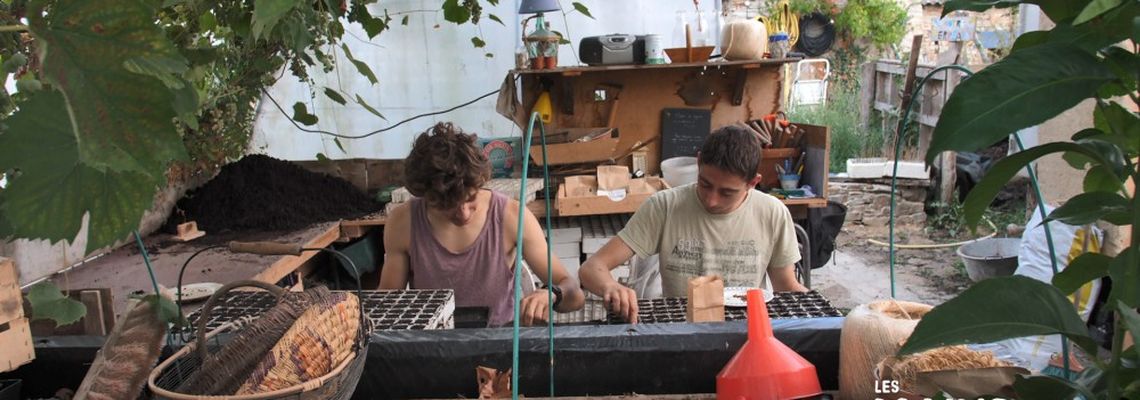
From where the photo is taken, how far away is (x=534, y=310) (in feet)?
8.08

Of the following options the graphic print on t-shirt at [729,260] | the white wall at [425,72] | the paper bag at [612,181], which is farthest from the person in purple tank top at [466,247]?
the white wall at [425,72]

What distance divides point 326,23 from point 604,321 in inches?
48.0

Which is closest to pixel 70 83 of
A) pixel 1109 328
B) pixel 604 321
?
pixel 604 321

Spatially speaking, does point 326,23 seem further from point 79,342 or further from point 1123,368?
point 1123,368

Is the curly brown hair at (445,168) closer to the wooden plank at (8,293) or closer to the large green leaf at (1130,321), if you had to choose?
the wooden plank at (8,293)

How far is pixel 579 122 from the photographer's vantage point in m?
5.81

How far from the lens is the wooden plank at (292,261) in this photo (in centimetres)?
380

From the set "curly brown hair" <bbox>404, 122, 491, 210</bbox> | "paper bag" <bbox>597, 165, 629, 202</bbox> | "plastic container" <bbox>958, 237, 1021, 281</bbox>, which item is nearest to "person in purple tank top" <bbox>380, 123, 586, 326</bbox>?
"curly brown hair" <bbox>404, 122, 491, 210</bbox>

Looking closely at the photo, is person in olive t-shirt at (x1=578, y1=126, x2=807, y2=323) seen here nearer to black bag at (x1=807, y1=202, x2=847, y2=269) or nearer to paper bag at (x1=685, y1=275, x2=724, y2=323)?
paper bag at (x1=685, y1=275, x2=724, y2=323)

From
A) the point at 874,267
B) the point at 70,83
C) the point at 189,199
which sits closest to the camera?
the point at 70,83

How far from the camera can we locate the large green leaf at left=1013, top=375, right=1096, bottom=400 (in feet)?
2.62

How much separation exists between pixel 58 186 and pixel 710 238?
2652 mm

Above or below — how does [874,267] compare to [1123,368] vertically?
below

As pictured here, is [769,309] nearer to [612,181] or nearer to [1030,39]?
[1030,39]
